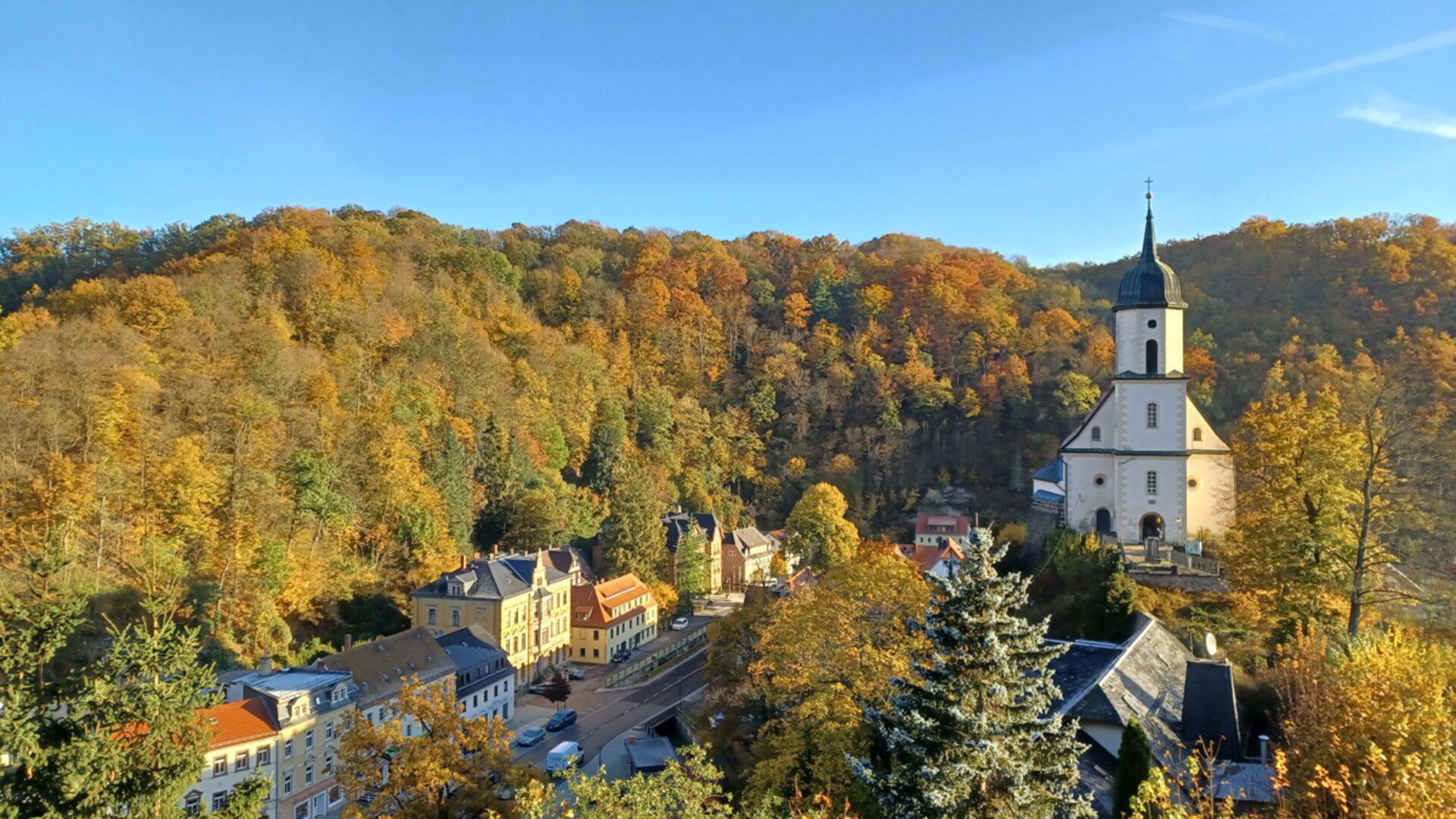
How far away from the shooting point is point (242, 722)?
22156mm

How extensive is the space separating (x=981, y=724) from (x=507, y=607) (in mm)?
26868

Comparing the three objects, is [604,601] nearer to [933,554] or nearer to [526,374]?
[933,554]

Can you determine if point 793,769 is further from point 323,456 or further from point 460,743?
point 323,456

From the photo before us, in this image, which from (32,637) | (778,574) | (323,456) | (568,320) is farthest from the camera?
(568,320)

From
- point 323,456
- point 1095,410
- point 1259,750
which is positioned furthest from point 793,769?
point 323,456

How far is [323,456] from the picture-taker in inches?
1407

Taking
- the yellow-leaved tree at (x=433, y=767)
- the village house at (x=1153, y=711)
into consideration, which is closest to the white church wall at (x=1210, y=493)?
the village house at (x=1153, y=711)

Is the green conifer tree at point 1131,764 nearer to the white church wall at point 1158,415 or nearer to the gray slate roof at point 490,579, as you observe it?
the white church wall at point 1158,415

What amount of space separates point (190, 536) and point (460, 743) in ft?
59.6

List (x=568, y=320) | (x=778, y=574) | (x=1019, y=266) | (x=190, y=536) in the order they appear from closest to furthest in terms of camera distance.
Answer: (x=190, y=536) < (x=778, y=574) < (x=568, y=320) < (x=1019, y=266)

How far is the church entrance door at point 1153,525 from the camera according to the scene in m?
26.5

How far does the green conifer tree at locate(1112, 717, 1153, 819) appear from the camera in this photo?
12867mm

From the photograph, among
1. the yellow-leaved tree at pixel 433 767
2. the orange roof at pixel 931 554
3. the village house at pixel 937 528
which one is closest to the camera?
the yellow-leaved tree at pixel 433 767

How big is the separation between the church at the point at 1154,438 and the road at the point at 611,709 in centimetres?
1484
